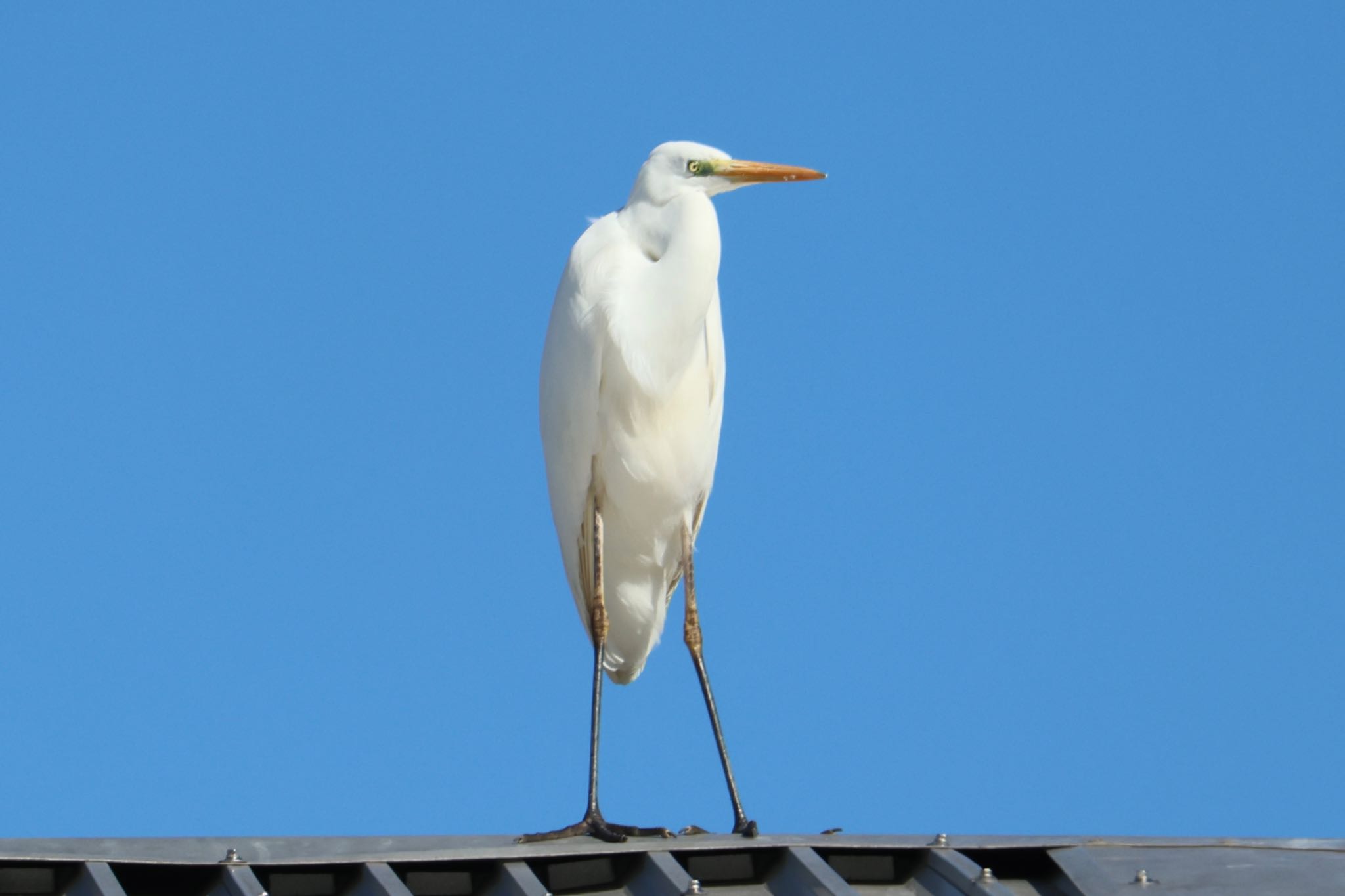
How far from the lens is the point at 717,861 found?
15.0ft

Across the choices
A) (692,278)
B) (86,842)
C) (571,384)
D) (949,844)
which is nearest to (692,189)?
Result: (692,278)

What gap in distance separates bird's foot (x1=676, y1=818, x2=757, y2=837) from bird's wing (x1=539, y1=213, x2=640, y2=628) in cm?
114

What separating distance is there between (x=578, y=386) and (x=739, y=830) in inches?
68.0

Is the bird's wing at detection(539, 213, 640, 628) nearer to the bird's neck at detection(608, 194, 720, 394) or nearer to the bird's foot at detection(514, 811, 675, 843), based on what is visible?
the bird's neck at detection(608, 194, 720, 394)

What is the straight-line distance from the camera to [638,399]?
6.58 m

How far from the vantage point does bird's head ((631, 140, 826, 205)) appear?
6613 mm

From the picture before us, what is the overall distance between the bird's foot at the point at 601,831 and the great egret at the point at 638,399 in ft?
2.22

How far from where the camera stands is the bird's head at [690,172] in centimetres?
661

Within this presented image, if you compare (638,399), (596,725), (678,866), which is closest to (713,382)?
(638,399)

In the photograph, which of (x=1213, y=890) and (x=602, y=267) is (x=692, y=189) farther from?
(x=1213, y=890)

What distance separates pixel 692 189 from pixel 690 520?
4.11 feet

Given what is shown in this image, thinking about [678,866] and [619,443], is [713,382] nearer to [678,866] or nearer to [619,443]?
[619,443]

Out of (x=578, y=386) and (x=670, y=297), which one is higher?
(x=670, y=297)

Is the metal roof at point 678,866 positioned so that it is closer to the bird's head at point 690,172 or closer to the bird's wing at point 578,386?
the bird's wing at point 578,386
